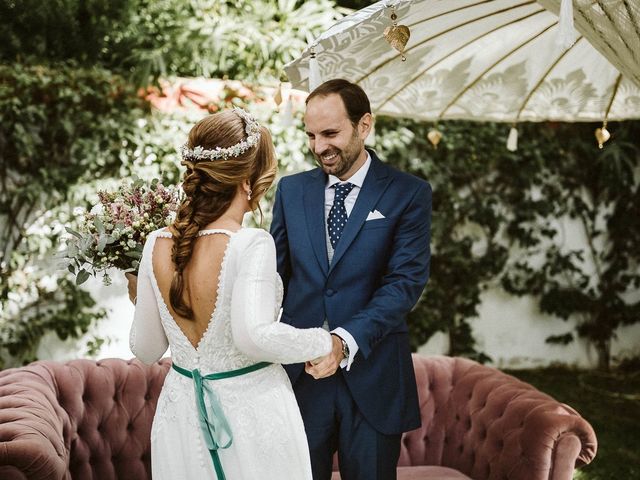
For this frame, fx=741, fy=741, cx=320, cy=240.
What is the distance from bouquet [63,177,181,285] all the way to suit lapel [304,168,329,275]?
491mm

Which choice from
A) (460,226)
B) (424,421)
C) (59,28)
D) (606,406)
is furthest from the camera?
(460,226)

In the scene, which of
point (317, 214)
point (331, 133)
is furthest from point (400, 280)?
point (331, 133)

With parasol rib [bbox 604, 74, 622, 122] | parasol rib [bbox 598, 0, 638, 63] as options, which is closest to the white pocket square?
parasol rib [bbox 598, 0, 638, 63]

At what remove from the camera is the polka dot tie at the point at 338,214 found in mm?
2713

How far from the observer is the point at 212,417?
2084 mm

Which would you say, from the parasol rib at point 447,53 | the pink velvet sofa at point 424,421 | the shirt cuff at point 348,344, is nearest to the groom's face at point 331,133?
the shirt cuff at point 348,344

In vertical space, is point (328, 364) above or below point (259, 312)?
below

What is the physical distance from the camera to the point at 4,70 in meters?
5.38

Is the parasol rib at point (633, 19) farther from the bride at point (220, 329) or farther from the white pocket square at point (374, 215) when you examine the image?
the bride at point (220, 329)

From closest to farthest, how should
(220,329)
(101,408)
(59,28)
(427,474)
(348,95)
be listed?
1. (220,329)
2. (348,95)
3. (101,408)
4. (427,474)
5. (59,28)

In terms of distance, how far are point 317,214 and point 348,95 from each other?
1.49 ft

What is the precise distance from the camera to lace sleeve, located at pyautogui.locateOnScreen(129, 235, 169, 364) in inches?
85.0

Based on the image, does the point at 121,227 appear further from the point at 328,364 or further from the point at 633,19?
the point at 633,19

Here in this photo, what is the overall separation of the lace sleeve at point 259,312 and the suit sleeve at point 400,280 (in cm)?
49
